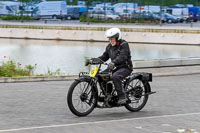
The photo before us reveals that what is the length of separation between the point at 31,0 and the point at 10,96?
74.6 meters

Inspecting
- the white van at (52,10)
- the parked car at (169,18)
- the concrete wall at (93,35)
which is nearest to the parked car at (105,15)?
the parked car at (169,18)

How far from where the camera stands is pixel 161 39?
163 ft

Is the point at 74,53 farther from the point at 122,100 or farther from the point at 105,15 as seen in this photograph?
the point at 105,15

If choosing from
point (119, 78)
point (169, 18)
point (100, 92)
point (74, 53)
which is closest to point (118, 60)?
point (119, 78)

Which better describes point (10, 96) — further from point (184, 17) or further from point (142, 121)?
point (184, 17)

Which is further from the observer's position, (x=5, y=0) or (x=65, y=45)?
(x=5, y=0)

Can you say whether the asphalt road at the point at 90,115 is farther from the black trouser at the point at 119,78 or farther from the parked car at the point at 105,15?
the parked car at the point at 105,15

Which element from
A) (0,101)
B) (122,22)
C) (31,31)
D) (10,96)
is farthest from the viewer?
(122,22)

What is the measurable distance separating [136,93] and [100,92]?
31.7 inches

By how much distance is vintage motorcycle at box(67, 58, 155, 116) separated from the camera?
30.8ft

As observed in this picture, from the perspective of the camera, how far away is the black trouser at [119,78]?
9742 mm

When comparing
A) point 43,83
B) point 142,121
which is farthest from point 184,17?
point 142,121

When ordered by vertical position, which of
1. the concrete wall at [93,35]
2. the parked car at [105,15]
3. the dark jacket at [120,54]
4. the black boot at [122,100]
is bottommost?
the concrete wall at [93,35]

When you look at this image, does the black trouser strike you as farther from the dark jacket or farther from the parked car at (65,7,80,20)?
the parked car at (65,7,80,20)
